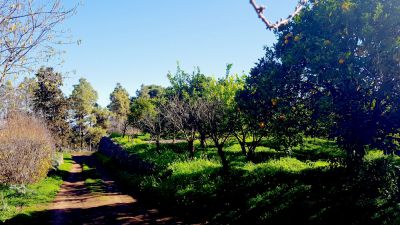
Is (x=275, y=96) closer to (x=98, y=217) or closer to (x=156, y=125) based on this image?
(x=98, y=217)

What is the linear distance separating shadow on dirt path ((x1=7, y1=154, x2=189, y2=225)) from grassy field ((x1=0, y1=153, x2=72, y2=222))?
0.68 meters

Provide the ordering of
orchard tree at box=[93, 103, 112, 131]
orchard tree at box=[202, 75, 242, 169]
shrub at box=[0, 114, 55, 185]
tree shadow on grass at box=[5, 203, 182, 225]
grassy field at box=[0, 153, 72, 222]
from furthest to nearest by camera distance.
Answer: orchard tree at box=[93, 103, 112, 131] → shrub at box=[0, 114, 55, 185] → orchard tree at box=[202, 75, 242, 169] → grassy field at box=[0, 153, 72, 222] → tree shadow on grass at box=[5, 203, 182, 225]

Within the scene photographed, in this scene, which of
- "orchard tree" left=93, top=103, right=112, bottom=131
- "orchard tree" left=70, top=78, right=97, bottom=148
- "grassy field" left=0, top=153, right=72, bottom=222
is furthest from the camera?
"orchard tree" left=93, top=103, right=112, bottom=131

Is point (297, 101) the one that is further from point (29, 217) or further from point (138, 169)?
point (138, 169)

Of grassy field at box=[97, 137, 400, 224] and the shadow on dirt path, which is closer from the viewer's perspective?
grassy field at box=[97, 137, 400, 224]

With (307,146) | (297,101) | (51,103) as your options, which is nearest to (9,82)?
(297,101)

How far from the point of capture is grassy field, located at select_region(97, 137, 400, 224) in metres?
13.1

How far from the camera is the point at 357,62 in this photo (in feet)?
Result: 42.7

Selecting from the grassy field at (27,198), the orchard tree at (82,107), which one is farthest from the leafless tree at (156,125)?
the orchard tree at (82,107)

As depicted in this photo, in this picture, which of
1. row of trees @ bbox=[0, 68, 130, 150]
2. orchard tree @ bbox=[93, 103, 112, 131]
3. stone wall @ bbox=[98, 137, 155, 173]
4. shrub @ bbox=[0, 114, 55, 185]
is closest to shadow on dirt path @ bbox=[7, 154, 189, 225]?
stone wall @ bbox=[98, 137, 155, 173]

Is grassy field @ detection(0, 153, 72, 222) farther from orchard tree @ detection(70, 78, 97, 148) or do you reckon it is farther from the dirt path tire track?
orchard tree @ detection(70, 78, 97, 148)

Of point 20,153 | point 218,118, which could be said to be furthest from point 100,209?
point 20,153

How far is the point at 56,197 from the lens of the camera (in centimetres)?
2561

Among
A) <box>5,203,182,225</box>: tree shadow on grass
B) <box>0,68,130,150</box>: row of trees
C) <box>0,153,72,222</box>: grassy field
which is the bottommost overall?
<box>5,203,182,225</box>: tree shadow on grass
